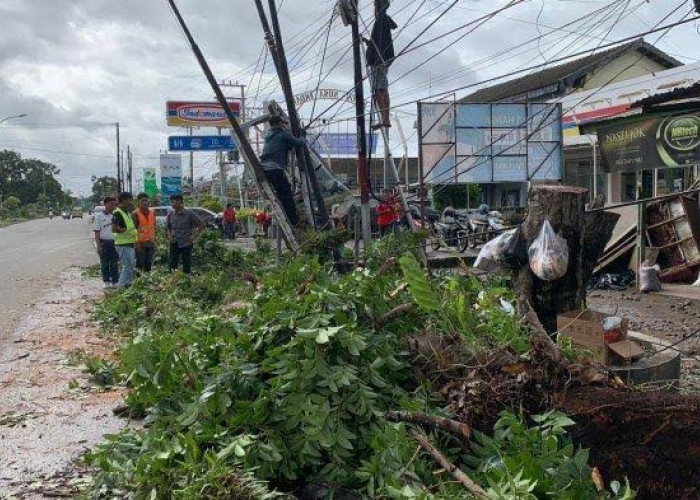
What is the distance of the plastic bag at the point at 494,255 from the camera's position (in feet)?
18.4

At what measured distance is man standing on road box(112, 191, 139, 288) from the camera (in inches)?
451

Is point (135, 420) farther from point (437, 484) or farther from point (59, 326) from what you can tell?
point (59, 326)

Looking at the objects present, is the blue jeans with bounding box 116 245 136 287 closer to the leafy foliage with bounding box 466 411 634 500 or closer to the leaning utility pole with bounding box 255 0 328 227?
the leaning utility pole with bounding box 255 0 328 227

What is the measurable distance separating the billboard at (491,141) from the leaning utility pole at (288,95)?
12.4 ft

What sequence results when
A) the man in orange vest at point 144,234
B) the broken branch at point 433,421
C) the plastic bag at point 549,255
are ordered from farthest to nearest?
the man in orange vest at point 144,234
the plastic bag at point 549,255
the broken branch at point 433,421

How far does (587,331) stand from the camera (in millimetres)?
4902

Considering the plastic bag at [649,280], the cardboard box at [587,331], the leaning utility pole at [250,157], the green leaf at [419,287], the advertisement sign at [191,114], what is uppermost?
the advertisement sign at [191,114]

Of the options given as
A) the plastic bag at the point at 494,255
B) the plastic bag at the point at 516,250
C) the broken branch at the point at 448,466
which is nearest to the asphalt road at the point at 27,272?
the plastic bag at the point at 494,255

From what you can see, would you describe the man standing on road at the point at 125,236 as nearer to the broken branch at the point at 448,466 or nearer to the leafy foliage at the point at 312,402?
the leafy foliage at the point at 312,402

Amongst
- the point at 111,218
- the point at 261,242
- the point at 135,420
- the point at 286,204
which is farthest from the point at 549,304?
the point at 261,242

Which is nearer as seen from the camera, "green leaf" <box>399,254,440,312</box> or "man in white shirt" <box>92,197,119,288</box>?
"green leaf" <box>399,254,440,312</box>

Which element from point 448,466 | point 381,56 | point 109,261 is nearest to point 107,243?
point 109,261

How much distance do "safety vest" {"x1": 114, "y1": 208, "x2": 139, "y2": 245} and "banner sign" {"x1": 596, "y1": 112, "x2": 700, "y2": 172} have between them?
7736mm

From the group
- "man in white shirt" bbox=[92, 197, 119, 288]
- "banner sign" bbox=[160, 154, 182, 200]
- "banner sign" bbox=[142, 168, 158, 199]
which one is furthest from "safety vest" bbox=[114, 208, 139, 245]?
"banner sign" bbox=[142, 168, 158, 199]
